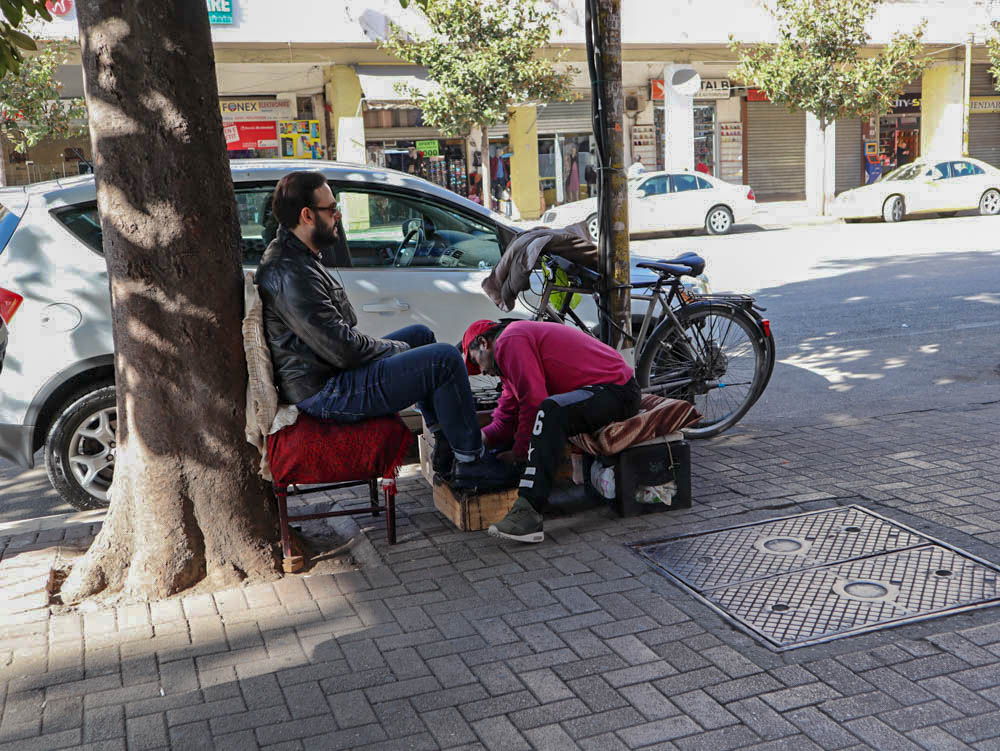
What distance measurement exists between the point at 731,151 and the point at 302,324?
28970mm

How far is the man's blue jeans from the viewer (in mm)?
4684

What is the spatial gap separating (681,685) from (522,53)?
19730 mm

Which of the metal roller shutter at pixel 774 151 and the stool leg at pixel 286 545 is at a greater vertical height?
the metal roller shutter at pixel 774 151

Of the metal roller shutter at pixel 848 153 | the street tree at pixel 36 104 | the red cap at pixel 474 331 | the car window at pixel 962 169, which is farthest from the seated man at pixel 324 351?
the metal roller shutter at pixel 848 153

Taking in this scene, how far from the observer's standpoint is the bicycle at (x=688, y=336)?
20.8 feet

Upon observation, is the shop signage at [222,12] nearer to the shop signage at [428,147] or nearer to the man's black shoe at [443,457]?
the shop signage at [428,147]

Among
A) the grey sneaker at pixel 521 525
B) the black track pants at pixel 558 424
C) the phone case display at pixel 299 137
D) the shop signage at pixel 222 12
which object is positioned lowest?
the grey sneaker at pixel 521 525

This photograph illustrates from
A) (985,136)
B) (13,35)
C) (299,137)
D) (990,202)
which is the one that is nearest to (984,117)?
(985,136)

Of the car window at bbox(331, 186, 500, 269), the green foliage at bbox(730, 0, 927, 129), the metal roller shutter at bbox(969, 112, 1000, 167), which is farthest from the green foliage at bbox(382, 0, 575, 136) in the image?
the metal roller shutter at bbox(969, 112, 1000, 167)

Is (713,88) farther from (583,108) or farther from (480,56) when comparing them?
(480,56)

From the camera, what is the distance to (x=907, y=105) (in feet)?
110

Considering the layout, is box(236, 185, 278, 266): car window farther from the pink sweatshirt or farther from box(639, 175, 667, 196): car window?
box(639, 175, 667, 196): car window

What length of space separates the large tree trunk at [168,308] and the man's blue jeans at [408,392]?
0.43m

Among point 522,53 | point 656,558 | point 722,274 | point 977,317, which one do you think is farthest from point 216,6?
point 656,558
